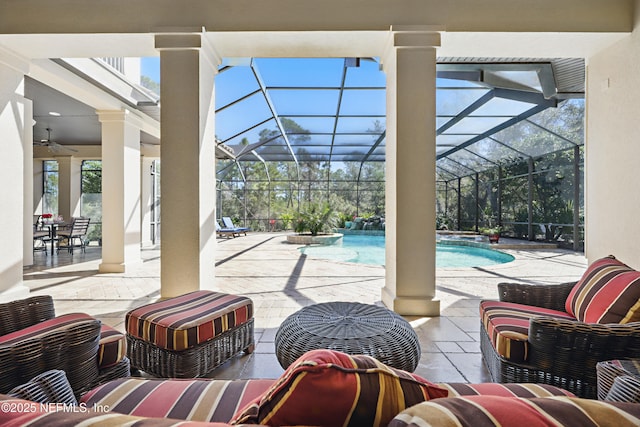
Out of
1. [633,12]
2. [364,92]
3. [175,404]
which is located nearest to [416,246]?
[175,404]

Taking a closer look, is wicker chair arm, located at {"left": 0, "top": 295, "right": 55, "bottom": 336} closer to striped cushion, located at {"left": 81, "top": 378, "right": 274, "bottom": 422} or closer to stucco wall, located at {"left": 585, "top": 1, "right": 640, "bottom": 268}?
striped cushion, located at {"left": 81, "top": 378, "right": 274, "bottom": 422}

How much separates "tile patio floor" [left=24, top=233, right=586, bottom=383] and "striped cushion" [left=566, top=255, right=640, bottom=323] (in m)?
0.76

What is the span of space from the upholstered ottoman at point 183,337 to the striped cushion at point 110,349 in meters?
0.23

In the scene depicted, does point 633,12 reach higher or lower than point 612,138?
higher

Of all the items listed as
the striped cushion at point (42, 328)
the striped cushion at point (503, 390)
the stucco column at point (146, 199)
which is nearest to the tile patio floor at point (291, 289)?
the striped cushion at point (42, 328)

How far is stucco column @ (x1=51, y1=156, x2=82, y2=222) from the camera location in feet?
33.2

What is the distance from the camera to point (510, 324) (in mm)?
1957

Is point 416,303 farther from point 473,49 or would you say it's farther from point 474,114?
point 474,114

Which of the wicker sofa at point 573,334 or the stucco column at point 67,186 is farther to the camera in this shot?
the stucco column at point 67,186

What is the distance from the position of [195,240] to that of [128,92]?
379cm

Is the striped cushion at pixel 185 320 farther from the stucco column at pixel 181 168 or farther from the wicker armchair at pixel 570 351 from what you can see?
the wicker armchair at pixel 570 351

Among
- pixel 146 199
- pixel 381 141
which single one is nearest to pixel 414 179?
pixel 146 199

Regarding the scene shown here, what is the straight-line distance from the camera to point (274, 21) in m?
3.42

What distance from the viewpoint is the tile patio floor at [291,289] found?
8.06 feet
